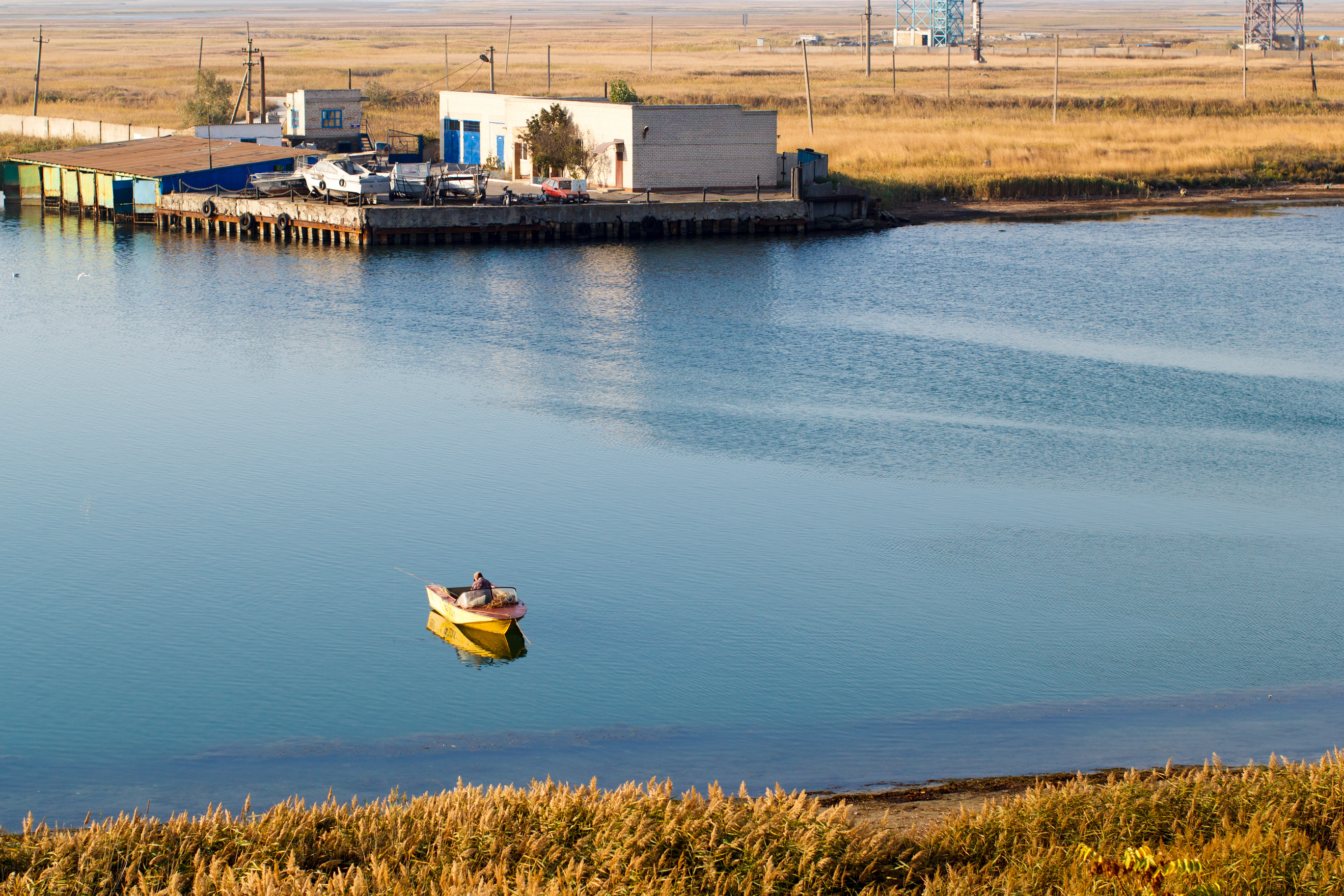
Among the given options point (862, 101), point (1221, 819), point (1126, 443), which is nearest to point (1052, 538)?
point (1126, 443)

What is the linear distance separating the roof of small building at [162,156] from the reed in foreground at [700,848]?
2415 inches

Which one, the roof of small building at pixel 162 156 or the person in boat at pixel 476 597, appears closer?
the person in boat at pixel 476 597

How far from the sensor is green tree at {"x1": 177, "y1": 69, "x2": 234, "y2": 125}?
9412 cm

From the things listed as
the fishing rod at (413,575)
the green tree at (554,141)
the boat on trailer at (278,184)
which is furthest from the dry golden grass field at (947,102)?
the fishing rod at (413,575)

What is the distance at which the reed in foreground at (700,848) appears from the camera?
11.5m

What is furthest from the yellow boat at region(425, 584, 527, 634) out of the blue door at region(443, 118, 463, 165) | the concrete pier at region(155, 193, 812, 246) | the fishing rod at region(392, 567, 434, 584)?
the blue door at region(443, 118, 463, 165)

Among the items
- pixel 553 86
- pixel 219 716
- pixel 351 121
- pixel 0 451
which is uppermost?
pixel 553 86

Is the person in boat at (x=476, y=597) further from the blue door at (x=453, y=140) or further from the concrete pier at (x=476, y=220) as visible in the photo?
the blue door at (x=453, y=140)

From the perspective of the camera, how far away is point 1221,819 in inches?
507

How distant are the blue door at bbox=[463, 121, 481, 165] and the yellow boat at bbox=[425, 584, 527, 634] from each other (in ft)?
194

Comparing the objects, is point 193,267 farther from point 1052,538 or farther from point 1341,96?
point 1341,96

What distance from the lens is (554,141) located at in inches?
2736

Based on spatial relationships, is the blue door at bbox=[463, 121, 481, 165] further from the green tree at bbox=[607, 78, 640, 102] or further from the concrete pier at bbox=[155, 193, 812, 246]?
the concrete pier at bbox=[155, 193, 812, 246]

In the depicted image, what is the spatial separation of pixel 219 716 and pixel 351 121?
70406mm
